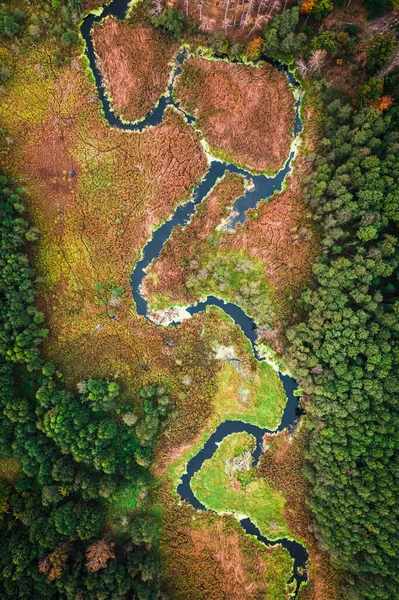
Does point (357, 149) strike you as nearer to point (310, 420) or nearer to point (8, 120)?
point (310, 420)

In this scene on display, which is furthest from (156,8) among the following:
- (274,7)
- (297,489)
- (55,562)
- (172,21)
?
(55,562)

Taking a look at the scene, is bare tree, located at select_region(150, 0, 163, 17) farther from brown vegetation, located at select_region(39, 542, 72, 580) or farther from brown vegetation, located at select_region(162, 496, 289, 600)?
brown vegetation, located at select_region(39, 542, 72, 580)

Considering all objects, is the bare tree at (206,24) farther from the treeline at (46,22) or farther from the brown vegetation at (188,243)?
the brown vegetation at (188,243)

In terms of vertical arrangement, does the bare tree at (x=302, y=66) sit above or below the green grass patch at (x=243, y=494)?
above

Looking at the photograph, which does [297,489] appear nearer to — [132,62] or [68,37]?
[132,62]

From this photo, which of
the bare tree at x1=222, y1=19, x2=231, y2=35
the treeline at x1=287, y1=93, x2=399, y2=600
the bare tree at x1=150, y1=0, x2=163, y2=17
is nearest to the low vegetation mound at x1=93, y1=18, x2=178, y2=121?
the bare tree at x1=150, y1=0, x2=163, y2=17

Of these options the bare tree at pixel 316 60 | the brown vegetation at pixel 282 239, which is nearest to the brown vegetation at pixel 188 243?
the brown vegetation at pixel 282 239

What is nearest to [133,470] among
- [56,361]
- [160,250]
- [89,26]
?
[56,361]
